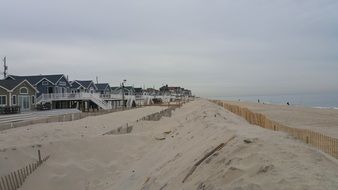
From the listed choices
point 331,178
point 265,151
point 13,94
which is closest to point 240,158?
point 265,151

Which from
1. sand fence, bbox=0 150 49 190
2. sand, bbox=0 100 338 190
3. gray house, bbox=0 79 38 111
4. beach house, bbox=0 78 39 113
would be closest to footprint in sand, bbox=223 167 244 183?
sand, bbox=0 100 338 190

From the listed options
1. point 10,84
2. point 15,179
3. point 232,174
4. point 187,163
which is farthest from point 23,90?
point 232,174

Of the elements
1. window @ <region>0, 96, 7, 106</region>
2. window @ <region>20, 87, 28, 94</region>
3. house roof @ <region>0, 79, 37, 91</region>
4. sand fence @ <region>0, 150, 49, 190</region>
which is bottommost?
sand fence @ <region>0, 150, 49, 190</region>

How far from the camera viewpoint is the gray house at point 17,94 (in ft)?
163

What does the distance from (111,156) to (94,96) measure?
143 feet

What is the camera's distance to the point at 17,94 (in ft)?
170

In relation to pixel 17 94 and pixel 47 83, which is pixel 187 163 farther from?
pixel 47 83

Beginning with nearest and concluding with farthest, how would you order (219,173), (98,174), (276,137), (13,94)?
(219,173)
(276,137)
(98,174)
(13,94)

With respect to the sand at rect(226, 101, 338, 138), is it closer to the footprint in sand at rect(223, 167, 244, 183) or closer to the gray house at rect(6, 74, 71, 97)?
the footprint in sand at rect(223, 167, 244, 183)

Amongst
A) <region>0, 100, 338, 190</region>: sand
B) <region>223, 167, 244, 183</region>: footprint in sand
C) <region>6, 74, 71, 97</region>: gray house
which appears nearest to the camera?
<region>0, 100, 338, 190</region>: sand

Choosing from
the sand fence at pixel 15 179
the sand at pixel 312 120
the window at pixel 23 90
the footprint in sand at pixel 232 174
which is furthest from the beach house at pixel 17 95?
the footprint in sand at pixel 232 174

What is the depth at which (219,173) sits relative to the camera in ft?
26.0

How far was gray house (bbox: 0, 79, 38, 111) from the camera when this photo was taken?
49719 mm

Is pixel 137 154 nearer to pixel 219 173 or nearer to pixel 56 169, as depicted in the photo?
pixel 56 169
